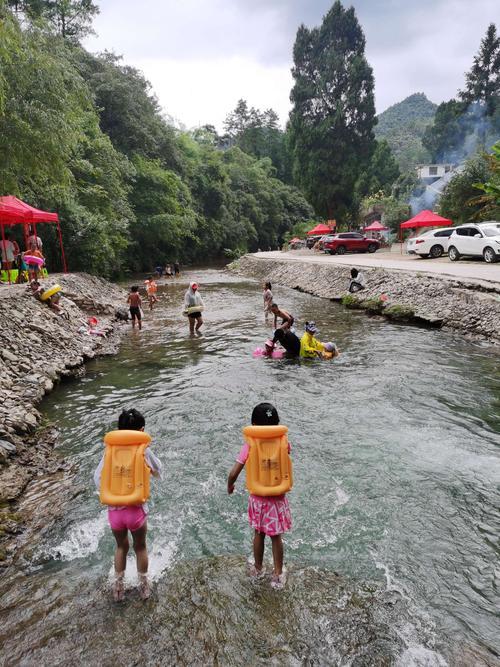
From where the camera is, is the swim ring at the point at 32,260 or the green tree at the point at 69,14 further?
the green tree at the point at 69,14

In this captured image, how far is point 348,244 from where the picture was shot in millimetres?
37656

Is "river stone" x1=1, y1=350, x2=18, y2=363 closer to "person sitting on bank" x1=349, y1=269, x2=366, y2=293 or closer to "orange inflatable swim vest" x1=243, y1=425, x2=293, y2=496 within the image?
"orange inflatable swim vest" x1=243, y1=425, x2=293, y2=496

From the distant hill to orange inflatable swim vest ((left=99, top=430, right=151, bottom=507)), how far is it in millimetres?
99854

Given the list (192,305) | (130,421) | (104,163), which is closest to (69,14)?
(104,163)

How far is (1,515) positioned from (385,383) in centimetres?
703

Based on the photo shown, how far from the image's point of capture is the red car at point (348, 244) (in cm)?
3750

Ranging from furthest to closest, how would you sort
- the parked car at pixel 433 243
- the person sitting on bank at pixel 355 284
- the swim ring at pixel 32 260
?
the parked car at pixel 433 243 < the person sitting on bank at pixel 355 284 < the swim ring at pixel 32 260

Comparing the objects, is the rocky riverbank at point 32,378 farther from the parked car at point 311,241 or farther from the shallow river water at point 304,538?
the parked car at point 311,241

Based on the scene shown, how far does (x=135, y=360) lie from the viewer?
Answer: 38.2 ft

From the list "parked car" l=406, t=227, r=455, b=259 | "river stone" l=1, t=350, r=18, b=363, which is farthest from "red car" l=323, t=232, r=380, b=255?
"river stone" l=1, t=350, r=18, b=363

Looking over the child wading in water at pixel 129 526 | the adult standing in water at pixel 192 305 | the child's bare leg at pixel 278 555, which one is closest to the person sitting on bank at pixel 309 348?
the adult standing in water at pixel 192 305

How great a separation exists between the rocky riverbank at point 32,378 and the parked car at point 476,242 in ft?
55.7

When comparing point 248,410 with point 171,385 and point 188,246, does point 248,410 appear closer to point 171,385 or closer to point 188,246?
point 171,385

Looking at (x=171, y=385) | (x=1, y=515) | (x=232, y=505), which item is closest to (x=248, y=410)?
(x=171, y=385)
